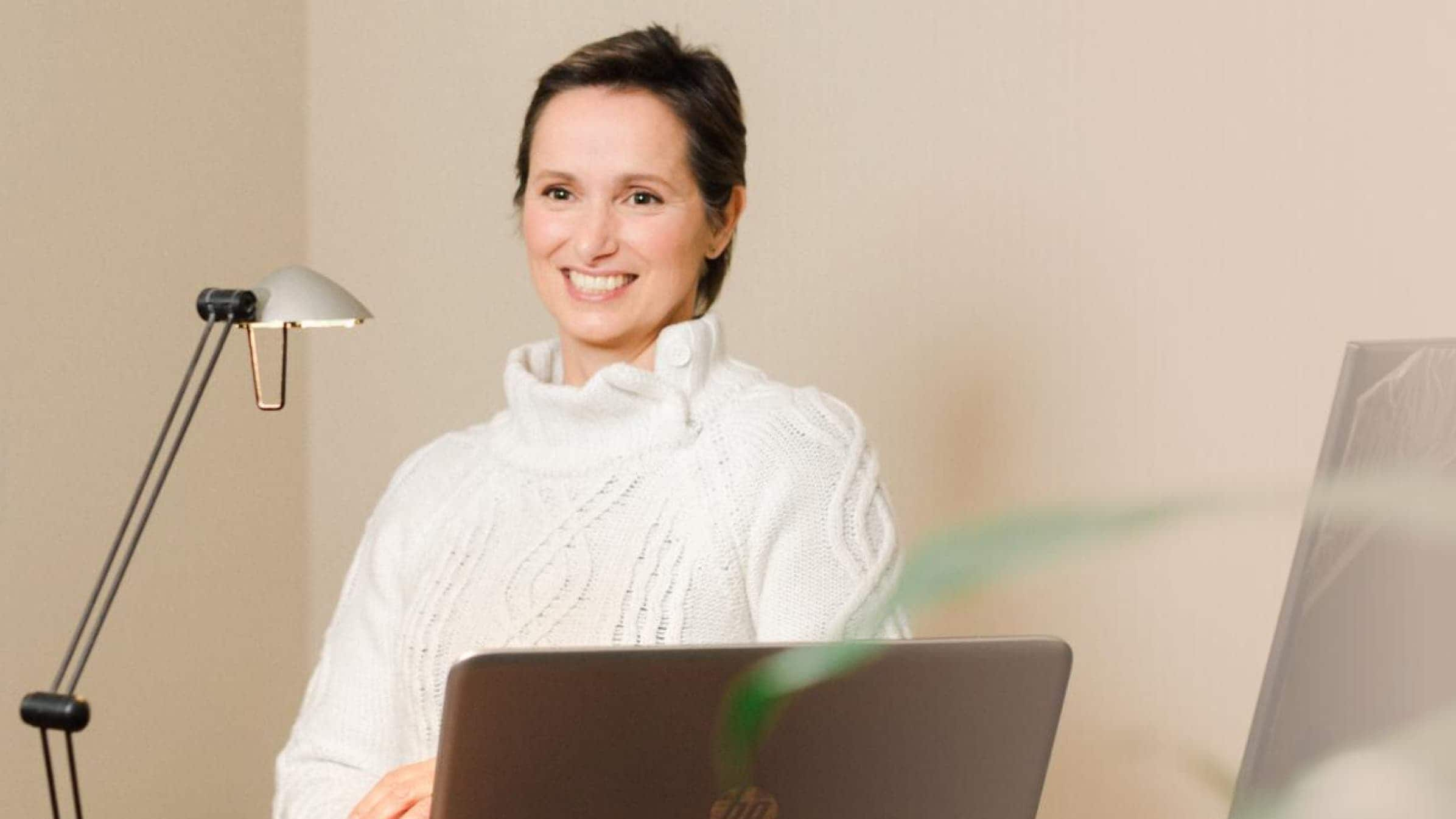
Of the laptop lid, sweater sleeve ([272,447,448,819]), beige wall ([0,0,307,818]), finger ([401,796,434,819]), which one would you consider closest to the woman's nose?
sweater sleeve ([272,447,448,819])

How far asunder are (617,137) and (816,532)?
0.52m

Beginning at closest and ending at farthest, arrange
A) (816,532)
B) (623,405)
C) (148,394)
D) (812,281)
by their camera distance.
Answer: (816,532) → (623,405) → (812,281) → (148,394)

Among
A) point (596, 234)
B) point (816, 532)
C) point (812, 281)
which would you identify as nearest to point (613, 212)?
point (596, 234)

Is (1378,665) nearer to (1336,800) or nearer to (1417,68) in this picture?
(1336,800)

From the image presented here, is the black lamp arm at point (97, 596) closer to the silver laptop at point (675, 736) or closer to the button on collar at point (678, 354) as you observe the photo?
the button on collar at point (678, 354)

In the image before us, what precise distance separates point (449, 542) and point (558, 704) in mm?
1224

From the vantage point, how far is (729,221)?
227cm

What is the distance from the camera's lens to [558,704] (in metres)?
0.95

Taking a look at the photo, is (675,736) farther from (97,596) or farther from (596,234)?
(596,234)

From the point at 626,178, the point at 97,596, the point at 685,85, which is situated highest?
the point at 685,85

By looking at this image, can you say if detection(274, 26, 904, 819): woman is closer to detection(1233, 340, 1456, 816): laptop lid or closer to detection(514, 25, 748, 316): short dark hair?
detection(514, 25, 748, 316): short dark hair

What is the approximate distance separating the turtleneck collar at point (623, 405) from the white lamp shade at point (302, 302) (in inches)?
13.1

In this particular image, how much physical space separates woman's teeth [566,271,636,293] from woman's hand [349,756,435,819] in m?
0.71

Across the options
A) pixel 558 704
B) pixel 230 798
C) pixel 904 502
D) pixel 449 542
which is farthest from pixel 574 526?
pixel 230 798
